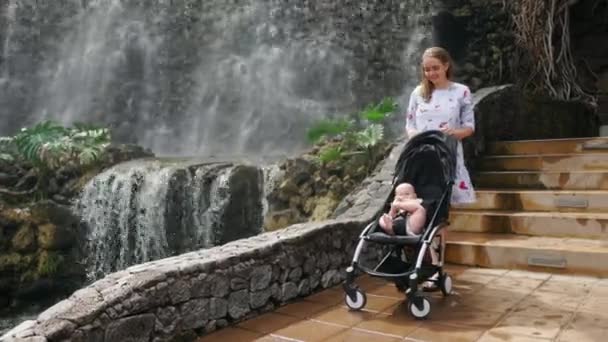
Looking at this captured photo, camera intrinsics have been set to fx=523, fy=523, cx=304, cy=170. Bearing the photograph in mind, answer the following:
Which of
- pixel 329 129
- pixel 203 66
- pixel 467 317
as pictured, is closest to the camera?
pixel 467 317

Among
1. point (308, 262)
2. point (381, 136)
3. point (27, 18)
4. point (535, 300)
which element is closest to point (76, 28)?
point (27, 18)

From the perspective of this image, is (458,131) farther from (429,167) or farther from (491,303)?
(491,303)

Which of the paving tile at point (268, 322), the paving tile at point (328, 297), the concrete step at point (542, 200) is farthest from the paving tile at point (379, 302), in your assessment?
the concrete step at point (542, 200)

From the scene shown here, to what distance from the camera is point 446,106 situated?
3801 mm

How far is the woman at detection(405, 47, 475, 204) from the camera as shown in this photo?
377 cm

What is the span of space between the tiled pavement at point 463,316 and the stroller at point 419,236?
0.13m

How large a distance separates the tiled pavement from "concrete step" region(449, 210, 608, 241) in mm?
705

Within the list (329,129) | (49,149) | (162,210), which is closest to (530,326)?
(329,129)

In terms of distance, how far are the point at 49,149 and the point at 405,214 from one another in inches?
288

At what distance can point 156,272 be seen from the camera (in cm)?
296

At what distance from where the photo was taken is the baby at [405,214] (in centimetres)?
338

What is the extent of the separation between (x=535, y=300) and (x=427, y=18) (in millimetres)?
9841

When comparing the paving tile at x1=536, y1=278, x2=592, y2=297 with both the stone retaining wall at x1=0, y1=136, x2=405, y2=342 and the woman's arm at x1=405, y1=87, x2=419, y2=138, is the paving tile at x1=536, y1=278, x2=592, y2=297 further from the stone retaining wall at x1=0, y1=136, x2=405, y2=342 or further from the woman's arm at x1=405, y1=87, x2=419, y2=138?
the woman's arm at x1=405, y1=87, x2=419, y2=138

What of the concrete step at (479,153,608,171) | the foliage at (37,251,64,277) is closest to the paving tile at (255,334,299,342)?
the concrete step at (479,153,608,171)
